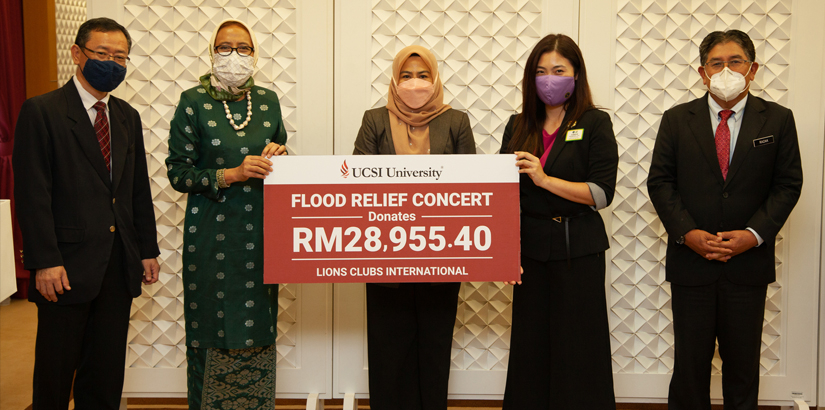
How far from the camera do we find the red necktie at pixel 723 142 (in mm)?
→ 2289

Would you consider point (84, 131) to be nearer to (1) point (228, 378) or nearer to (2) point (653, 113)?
(1) point (228, 378)

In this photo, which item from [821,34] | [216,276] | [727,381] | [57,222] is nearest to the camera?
[57,222]

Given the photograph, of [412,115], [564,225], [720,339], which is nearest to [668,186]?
[564,225]

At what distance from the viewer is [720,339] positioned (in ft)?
7.70

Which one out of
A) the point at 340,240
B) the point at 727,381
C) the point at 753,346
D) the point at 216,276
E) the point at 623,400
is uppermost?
the point at 340,240

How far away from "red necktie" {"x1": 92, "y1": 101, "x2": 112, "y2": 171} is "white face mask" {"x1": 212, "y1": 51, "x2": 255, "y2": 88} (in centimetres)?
45

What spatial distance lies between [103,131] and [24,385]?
87.6 inches

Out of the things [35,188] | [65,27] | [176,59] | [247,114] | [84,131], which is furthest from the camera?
[65,27]

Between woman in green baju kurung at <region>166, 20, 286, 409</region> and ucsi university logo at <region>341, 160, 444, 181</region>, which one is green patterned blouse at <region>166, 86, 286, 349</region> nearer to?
woman in green baju kurung at <region>166, 20, 286, 409</region>

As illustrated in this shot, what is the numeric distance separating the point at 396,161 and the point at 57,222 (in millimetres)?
1250

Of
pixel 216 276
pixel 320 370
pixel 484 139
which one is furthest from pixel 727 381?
pixel 216 276

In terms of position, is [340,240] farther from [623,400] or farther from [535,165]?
[623,400]

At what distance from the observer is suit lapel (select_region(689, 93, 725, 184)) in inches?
89.1

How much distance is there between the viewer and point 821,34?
9.10 ft
